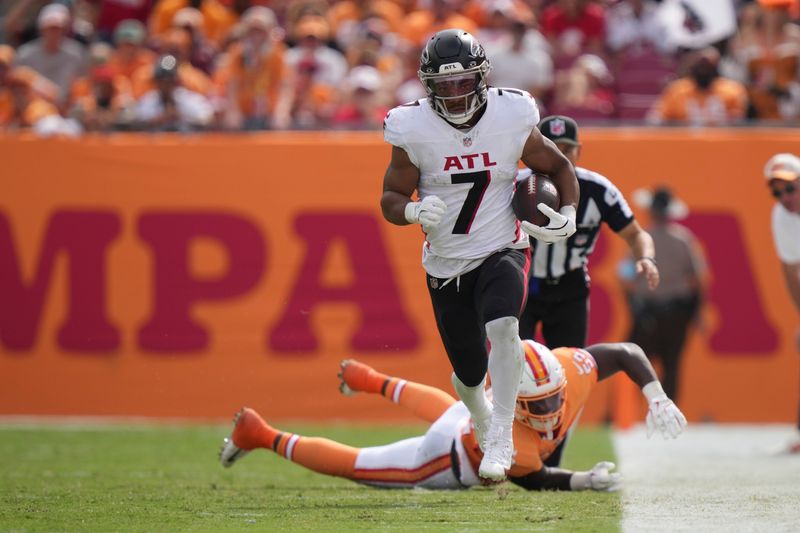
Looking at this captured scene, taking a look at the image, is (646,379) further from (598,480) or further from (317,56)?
(317,56)

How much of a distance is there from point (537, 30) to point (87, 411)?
5668 mm

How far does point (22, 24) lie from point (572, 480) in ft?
31.5

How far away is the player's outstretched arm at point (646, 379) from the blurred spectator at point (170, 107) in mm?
5807

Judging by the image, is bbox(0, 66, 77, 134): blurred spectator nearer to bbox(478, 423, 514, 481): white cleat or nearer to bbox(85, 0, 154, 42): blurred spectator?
→ bbox(85, 0, 154, 42): blurred spectator

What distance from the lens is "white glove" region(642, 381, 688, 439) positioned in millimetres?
6078

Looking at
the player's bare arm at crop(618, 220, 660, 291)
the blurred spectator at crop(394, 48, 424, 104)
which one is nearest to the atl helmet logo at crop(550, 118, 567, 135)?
the player's bare arm at crop(618, 220, 660, 291)

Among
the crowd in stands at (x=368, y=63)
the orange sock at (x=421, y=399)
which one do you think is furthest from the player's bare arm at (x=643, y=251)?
the crowd in stands at (x=368, y=63)

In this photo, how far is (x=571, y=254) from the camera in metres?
7.27

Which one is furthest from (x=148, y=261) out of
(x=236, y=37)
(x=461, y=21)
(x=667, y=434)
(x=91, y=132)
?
(x=667, y=434)

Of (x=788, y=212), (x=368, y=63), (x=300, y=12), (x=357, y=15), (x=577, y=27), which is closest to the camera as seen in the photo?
(x=788, y=212)

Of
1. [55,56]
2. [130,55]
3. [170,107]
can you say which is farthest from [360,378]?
[55,56]

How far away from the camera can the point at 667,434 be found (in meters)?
6.19

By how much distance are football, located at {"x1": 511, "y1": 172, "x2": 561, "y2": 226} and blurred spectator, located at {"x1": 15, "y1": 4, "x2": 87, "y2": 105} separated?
788 cm

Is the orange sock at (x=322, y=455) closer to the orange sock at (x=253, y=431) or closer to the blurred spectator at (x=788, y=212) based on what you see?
the orange sock at (x=253, y=431)
